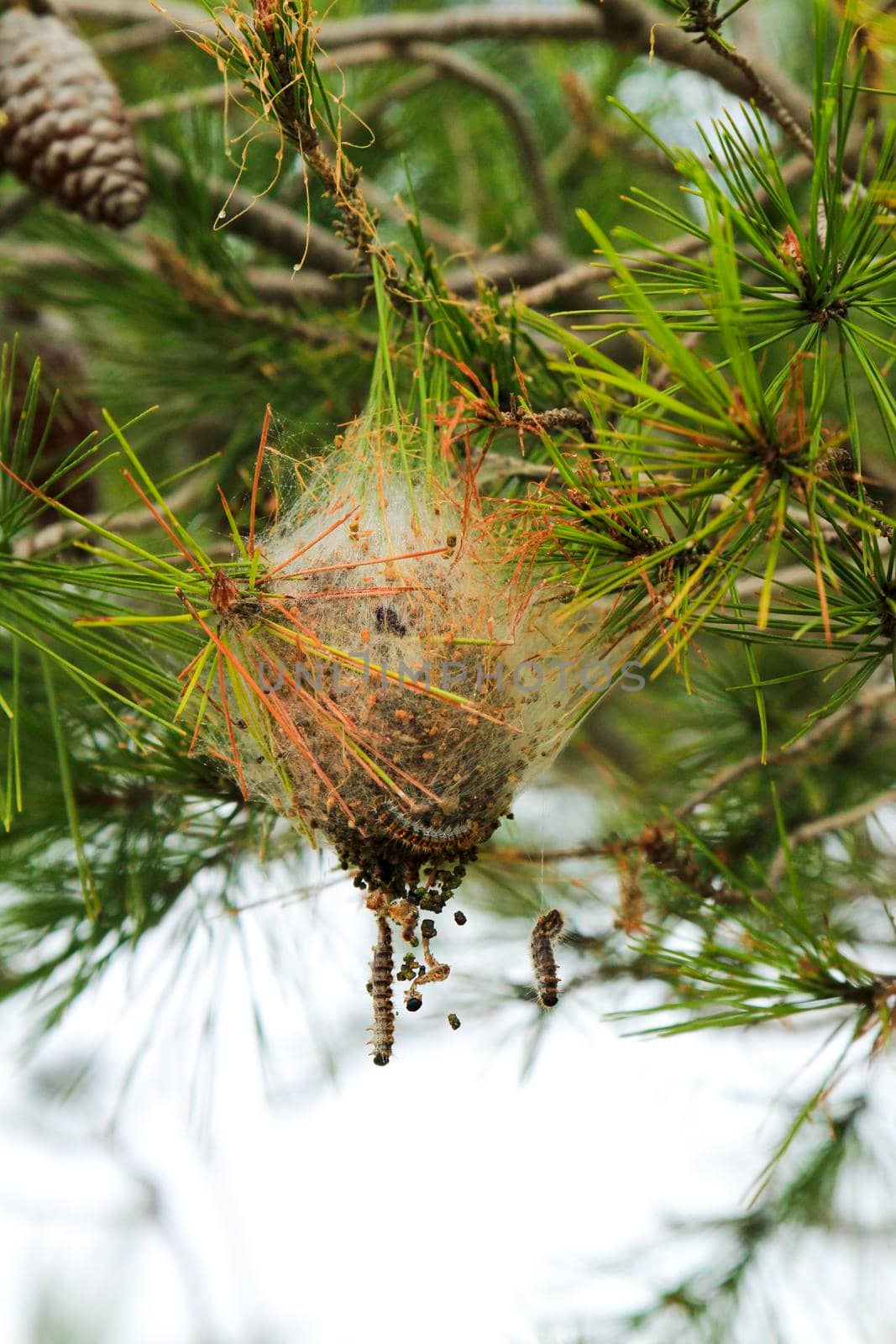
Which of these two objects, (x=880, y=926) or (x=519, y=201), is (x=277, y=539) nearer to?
(x=880, y=926)

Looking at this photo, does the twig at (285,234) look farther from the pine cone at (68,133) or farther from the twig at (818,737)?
the twig at (818,737)

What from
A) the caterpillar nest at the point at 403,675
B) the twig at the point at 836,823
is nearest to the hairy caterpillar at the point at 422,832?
the caterpillar nest at the point at 403,675

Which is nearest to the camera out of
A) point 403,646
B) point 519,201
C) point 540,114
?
point 403,646

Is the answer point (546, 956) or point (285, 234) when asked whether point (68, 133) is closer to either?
point (285, 234)

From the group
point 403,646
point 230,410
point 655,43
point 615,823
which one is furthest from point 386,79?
point 403,646

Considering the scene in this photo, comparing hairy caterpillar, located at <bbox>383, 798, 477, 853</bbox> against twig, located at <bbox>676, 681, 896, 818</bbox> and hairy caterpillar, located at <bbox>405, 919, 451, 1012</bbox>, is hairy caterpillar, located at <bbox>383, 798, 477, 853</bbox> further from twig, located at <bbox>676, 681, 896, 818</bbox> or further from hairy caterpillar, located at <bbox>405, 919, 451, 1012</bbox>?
twig, located at <bbox>676, 681, 896, 818</bbox>

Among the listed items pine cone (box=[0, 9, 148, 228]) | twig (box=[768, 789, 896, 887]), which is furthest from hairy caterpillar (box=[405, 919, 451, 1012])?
pine cone (box=[0, 9, 148, 228])
